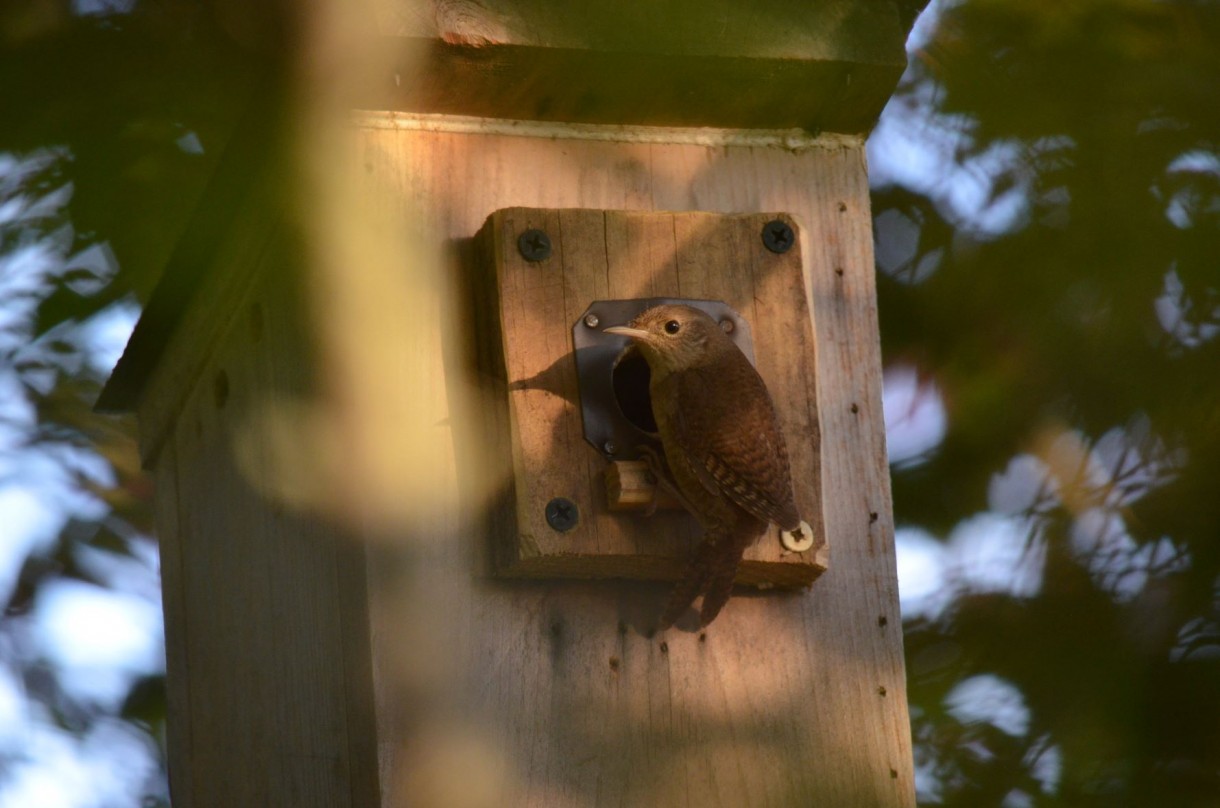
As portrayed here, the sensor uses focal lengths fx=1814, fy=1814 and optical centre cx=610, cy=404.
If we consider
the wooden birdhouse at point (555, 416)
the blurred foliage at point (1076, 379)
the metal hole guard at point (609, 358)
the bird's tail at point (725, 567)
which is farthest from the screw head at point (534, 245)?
the blurred foliage at point (1076, 379)

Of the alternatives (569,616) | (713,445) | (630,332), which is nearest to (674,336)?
(630,332)

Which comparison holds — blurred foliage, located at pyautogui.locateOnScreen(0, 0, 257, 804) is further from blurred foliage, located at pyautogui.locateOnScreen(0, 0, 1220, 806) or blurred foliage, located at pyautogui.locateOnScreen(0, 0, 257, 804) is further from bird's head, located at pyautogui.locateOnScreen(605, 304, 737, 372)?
bird's head, located at pyautogui.locateOnScreen(605, 304, 737, 372)

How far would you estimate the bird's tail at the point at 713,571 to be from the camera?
2.71m

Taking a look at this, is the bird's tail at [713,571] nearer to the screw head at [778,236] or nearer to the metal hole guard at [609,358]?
the metal hole guard at [609,358]

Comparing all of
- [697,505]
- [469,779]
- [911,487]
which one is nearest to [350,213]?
[697,505]

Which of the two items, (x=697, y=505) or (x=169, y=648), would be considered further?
(x=169, y=648)

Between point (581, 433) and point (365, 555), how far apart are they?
381mm

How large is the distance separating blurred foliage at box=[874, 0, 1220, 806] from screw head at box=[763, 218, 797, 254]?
58 cm

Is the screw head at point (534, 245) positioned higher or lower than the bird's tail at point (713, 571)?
higher

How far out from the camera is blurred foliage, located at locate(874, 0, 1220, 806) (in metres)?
3.25

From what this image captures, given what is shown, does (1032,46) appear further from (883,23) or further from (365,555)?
(365,555)

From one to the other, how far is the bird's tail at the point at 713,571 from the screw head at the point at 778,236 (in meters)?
0.55

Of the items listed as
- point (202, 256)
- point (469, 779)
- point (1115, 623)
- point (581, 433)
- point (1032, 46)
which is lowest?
point (469, 779)

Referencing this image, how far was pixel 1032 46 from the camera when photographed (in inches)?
128
